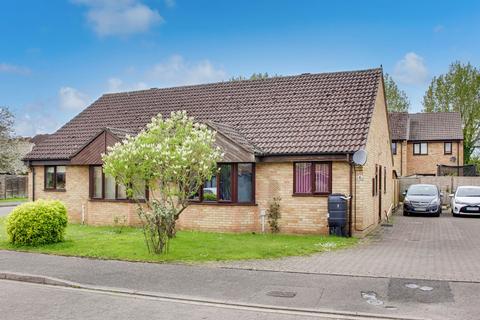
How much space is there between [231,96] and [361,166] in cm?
762

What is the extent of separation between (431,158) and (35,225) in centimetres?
3948

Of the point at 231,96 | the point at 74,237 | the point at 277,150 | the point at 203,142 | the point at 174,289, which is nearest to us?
the point at 174,289

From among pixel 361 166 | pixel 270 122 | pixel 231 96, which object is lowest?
pixel 361 166

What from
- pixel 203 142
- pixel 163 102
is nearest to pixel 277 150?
pixel 203 142

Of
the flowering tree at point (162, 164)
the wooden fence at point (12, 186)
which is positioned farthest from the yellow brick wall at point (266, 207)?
the wooden fence at point (12, 186)

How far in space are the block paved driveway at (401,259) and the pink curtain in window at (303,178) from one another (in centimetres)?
254

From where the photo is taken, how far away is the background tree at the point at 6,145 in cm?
4588

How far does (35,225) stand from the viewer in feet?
45.4

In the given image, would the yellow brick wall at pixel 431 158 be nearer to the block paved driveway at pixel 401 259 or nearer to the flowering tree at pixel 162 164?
the block paved driveway at pixel 401 259

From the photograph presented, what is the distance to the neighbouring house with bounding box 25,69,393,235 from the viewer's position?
16.8 metres

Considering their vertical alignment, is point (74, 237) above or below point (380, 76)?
below

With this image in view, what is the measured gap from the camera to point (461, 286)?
9.31 meters

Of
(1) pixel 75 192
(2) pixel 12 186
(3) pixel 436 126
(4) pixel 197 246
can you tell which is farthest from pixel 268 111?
(2) pixel 12 186

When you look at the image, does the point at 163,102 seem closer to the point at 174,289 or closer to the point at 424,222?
the point at 424,222
